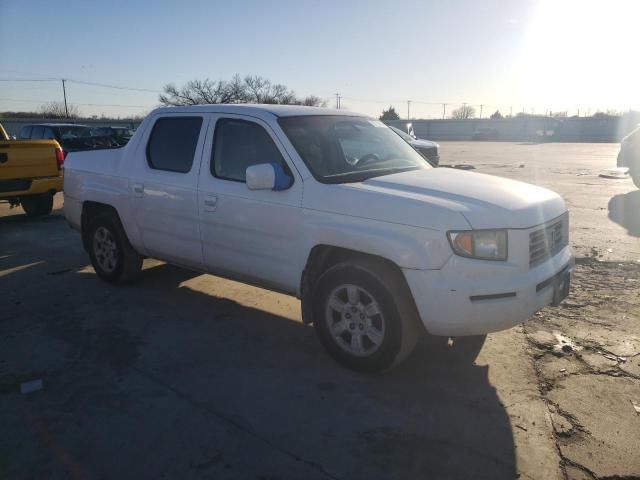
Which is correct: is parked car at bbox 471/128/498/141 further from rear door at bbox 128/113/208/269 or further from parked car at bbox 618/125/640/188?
rear door at bbox 128/113/208/269

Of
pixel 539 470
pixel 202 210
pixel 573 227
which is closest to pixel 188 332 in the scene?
pixel 202 210

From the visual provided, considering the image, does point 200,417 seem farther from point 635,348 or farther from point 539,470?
point 635,348

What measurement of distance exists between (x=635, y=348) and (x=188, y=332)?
12.2 feet

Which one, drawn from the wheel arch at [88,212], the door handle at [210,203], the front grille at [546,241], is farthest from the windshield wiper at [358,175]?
the wheel arch at [88,212]

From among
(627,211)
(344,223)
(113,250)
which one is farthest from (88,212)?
(627,211)

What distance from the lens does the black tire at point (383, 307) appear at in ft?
11.2

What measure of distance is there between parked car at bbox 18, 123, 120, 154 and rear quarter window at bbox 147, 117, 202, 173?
371 inches

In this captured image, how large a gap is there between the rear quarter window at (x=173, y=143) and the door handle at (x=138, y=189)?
0.76 ft

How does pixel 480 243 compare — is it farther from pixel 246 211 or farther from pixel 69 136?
pixel 69 136

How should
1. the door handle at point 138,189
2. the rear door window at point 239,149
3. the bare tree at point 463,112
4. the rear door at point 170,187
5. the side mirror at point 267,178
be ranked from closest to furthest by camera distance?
1. the side mirror at point 267,178
2. the rear door window at point 239,149
3. the rear door at point 170,187
4. the door handle at point 138,189
5. the bare tree at point 463,112

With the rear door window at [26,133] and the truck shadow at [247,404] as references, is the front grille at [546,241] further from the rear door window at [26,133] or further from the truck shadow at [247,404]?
the rear door window at [26,133]

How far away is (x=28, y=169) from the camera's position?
9258mm

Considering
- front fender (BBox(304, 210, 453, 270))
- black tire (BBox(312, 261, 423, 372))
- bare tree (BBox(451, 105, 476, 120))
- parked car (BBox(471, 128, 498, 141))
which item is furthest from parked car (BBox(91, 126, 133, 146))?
bare tree (BBox(451, 105, 476, 120))

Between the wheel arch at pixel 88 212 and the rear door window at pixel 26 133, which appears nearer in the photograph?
the wheel arch at pixel 88 212
